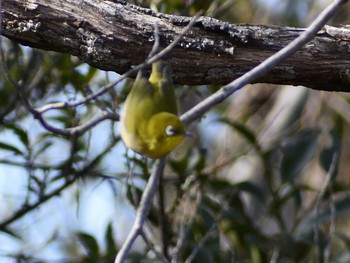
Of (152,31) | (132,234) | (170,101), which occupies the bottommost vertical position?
(132,234)

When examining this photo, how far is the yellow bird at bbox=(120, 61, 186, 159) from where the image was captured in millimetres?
1713

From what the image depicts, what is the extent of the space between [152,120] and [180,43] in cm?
65

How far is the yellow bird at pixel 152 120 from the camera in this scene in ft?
5.62

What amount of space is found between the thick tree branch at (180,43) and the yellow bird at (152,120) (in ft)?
1.60

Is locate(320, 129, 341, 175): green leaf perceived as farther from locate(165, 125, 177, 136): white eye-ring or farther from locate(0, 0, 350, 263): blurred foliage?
locate(165, 125, 177, 136): white eye-ring

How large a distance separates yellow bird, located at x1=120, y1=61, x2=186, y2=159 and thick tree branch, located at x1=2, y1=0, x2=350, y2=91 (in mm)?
487

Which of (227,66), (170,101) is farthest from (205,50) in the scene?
(170,101)

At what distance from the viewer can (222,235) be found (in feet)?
12.5

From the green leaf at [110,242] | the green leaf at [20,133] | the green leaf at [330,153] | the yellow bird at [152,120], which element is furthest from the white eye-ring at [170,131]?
the green leaf at [330,153]

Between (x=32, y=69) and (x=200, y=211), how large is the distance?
929mm

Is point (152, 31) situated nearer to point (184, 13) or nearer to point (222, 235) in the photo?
point (184, 13)

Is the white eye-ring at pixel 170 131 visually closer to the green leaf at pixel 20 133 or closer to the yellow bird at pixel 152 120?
the yellow bird at pixel 152 120

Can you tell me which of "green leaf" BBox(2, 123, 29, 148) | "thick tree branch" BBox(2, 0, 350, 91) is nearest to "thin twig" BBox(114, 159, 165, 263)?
"thick tree branch" BBox(2, 0, 350, 91)

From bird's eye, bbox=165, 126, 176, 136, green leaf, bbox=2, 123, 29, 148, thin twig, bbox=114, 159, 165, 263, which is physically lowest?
thin twig, bbox=114, 159, 165, 263
